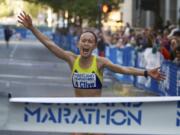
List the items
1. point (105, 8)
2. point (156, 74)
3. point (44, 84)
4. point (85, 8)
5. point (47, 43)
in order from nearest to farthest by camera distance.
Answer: point (156, 74)
point (47, 43)
point (44, 84)
point (105, 8)
point (85, 8)

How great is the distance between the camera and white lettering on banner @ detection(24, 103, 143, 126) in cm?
680

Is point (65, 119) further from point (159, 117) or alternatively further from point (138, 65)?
point (138, 65)

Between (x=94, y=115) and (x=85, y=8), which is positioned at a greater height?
(x=85, y=8)

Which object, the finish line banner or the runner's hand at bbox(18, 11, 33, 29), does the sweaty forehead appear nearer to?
the runner's hand at bbox(18, 11, 33, 29)

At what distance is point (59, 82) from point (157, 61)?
17.2 ft

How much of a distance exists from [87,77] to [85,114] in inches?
32.3

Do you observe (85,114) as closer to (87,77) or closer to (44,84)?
(87,77)

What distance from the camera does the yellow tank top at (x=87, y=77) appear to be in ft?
24.8

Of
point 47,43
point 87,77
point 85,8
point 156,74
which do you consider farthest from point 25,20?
point 85,8

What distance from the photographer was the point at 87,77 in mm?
7578

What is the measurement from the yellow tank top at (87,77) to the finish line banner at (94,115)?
0.77 meters

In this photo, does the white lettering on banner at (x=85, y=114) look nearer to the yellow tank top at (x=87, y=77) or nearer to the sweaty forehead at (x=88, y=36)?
the yellow tank top at (x=87, y=77)

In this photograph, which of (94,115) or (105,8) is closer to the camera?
(94,115)

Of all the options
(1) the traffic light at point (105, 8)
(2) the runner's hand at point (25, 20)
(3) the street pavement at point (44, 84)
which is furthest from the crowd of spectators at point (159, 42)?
(2) the runner's hand at point (25, 20)
